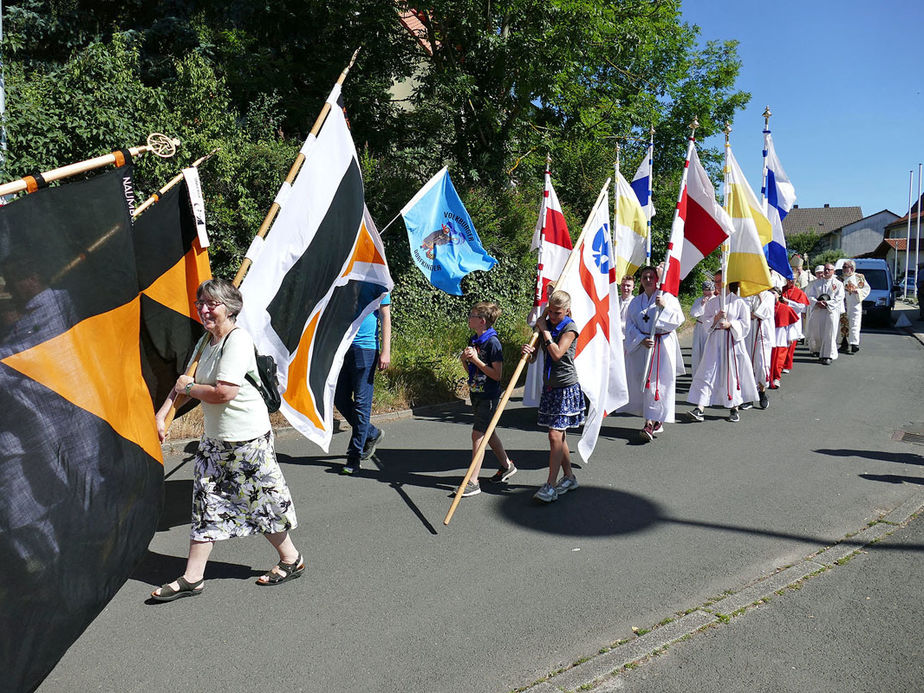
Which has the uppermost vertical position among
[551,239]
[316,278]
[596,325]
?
[551,239]

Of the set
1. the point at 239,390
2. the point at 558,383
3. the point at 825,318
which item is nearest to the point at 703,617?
the point at 558,383

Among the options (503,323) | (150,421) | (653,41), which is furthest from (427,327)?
(653,41)

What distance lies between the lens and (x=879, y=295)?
24.6 m

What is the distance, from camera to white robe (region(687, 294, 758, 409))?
9570 mm

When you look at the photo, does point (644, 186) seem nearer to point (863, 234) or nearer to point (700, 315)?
point (700, 315)

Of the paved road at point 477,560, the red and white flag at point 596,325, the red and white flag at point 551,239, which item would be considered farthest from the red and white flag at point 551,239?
the paved road at point 477,560

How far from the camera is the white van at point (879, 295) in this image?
24.5 metres

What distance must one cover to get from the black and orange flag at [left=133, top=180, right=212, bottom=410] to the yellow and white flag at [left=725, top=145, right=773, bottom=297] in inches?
247

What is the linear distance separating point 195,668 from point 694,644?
94.0 inches

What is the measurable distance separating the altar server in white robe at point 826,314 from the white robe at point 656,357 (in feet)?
27.1

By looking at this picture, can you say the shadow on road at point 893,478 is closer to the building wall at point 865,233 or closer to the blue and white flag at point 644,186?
the blue and white flag at point 644,186

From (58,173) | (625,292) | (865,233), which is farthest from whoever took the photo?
(865,233)

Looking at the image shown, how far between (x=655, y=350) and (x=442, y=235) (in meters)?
2.84

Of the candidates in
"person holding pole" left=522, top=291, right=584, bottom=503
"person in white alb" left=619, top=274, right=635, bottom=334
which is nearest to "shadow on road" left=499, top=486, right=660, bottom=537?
"person holding pole" left=522, top=291, right=584, bottom=503
